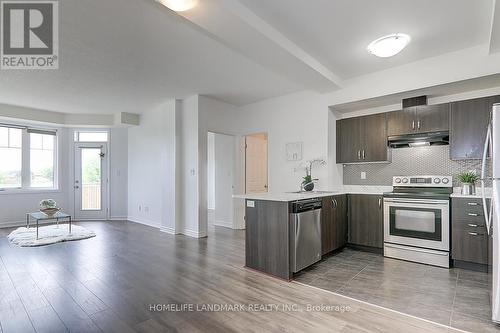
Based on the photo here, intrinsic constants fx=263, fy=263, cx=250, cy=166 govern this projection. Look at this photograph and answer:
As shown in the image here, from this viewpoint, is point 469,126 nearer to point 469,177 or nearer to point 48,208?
point 469,177

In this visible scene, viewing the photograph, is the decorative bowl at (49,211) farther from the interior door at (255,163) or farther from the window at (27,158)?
the interior door at (255,163)

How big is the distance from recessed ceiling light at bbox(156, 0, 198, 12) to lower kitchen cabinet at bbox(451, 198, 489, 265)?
149 inches

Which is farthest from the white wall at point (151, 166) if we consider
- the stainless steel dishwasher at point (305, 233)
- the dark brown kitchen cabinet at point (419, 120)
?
the dark brown kitchen cabinet at point (419, 120)

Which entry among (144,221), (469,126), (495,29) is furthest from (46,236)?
(495,29)

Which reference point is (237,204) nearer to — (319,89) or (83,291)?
(319,89)

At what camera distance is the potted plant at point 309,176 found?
437cm

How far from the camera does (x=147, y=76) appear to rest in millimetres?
4277

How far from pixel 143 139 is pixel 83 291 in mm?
4683

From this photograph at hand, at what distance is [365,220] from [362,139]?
52.9 inches

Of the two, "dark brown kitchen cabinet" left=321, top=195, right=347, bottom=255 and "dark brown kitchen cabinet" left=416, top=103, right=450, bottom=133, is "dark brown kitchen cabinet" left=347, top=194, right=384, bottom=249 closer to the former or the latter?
"dark brown kitchen cabinet" left=321, top=195, right=347, bottom=255

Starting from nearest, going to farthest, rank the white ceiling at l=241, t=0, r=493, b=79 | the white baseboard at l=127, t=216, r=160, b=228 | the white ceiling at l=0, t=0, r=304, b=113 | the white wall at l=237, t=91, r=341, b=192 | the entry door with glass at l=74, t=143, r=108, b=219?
1. the white ceiling at l=241, t=0, r=493, b=79
2. the white ceiling at l=0, t=0, r=304, b=113
3. the white wall at l=237, t=91, r=341, b=192
4. the white baseboard at l=127, t=216, r=160, b=228
5. the entry door with glass at l=74, t=143, r=108, b=219

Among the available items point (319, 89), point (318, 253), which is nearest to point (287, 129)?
point (319, 89)

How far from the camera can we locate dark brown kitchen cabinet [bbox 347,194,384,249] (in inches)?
159

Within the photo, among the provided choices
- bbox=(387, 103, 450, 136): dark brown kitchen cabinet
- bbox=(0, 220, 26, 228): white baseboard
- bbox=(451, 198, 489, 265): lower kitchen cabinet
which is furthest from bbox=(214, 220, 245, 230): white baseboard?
bbox=(0, 220, 26, 228): white baseboard
